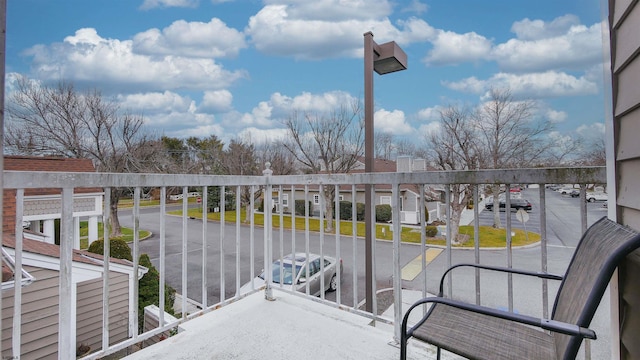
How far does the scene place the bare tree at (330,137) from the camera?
1505 centimetres

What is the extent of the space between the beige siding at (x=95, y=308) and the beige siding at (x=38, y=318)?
70 cm

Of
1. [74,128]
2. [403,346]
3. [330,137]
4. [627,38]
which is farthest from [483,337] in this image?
[74,128]

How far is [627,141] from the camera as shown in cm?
103

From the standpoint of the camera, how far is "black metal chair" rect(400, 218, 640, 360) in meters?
0.82

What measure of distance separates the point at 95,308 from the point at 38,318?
4.02 ft

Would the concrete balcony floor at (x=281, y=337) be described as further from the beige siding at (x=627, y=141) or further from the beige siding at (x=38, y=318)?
the beige siding at (x=38, y=318)

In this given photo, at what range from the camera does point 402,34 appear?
773cm

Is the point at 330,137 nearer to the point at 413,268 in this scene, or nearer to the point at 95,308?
the point at 413,268

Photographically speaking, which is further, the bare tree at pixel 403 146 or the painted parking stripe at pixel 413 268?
the bare tree at pixel 403 146

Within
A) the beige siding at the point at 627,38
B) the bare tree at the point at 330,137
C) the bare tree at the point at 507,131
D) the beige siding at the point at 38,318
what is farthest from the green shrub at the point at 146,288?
the bare tree at the point at 507,131

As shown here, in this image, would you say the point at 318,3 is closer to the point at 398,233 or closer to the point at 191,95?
the point at 398,233

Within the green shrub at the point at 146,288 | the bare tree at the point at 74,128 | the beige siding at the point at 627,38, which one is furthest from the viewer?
the bare tree at the point at 74,128

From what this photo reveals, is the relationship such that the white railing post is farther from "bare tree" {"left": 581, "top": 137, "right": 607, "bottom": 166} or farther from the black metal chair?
"bare tree" {"left": 581, "top": 137, "right": 607, "bottom": 166}

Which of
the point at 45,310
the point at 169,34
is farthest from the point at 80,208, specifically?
the point at 169,34
